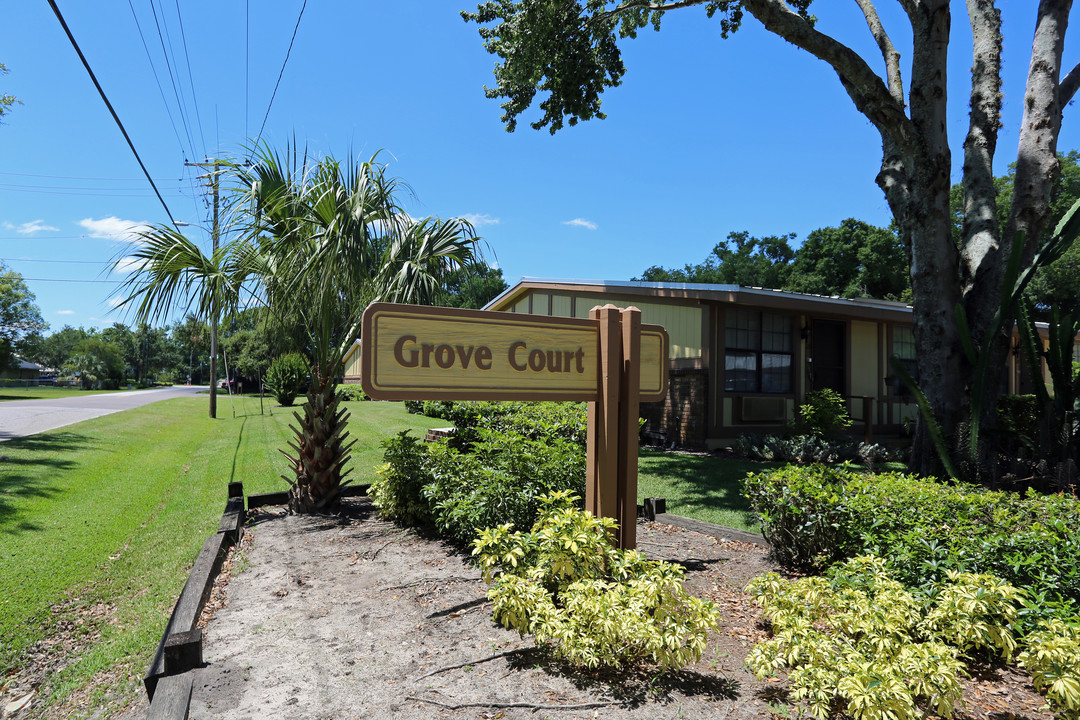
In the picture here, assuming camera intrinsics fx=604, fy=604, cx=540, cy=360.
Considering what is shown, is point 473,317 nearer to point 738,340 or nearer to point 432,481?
point 432,481

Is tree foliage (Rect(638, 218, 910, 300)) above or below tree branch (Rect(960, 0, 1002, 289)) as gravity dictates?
above

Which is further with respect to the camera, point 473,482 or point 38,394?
point 38,394

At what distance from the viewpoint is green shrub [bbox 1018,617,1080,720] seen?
2.46m

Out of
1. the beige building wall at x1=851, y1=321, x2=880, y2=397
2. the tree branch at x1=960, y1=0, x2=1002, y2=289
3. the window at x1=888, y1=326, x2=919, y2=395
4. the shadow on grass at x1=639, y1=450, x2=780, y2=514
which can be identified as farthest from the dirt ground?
the window at x1=888, y1=326, x2=919, y2=395

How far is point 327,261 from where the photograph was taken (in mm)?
5914

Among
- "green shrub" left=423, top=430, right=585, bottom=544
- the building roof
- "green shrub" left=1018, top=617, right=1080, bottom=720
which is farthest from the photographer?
the building roof

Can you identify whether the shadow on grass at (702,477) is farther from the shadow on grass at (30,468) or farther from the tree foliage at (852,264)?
the tree foliage at (852,264)

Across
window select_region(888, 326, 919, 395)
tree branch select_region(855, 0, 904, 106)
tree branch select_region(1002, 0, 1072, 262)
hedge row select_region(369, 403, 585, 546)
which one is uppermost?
tree branch select_region(855, 0, 904, 106)

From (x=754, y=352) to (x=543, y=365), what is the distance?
10359 mm

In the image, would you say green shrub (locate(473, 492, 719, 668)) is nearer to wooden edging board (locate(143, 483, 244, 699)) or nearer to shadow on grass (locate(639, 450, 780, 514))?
wooden edging board (locate(143, 483, 244, 699))

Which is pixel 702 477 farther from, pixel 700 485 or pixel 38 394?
pixel 38 394

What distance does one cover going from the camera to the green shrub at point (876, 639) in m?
2.51

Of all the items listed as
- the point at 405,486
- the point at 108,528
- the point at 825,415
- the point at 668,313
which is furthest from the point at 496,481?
the point at 825,415

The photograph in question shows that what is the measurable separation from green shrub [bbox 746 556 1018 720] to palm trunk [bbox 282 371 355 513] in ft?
16.2
